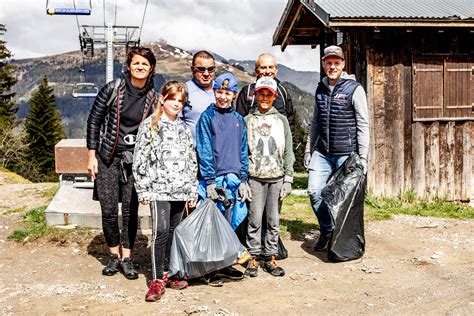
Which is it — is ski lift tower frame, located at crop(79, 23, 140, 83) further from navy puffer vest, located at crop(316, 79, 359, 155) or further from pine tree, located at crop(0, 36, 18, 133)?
navy puffer vest, located at crop(316, 79, 359, 155)

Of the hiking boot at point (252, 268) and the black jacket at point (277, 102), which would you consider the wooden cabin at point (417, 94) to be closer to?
the black jacket at point (277, 102)

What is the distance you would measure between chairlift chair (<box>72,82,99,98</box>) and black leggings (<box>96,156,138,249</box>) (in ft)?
98.0

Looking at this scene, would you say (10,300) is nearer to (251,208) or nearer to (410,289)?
(251,208)

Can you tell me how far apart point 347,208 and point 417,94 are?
3694mm

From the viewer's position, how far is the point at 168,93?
3953mm

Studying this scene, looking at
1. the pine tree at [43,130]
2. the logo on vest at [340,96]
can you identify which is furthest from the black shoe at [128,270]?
the pine tree at [43,130]

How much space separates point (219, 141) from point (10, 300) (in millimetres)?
2011

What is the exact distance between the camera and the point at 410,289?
13.5 feet

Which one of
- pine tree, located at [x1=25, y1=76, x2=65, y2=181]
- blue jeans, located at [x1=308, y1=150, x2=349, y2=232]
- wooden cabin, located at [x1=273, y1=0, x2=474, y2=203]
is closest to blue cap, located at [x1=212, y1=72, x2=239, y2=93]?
blue jeans, located at [x1=308, y1=150, x2=349, y2=232]

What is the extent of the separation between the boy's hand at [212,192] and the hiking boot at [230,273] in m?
0.66

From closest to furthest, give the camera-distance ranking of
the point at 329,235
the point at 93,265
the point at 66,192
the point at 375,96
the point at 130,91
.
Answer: the point at 130,91, the point at 93,265, the point at 329,235, the point at 66,192, the point at 375,96

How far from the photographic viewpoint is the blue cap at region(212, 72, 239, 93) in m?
4.07

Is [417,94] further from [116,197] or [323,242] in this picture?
[116,197]

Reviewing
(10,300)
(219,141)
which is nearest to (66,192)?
(10,300)
